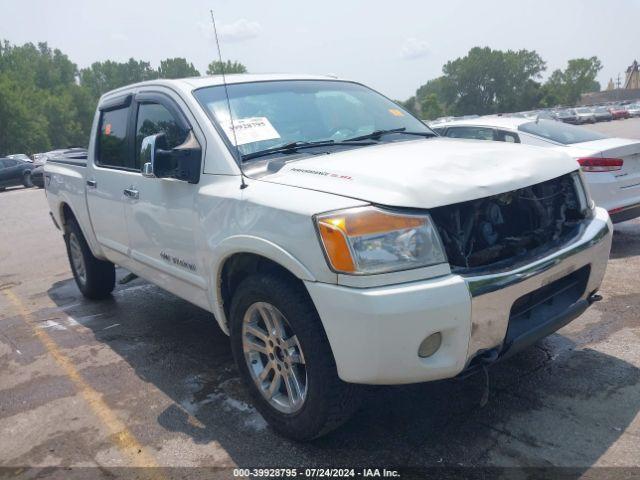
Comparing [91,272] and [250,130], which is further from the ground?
[250,130]

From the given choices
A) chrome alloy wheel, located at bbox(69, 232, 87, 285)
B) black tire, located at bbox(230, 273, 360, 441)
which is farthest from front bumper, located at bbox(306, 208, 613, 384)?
chrome alloy wheel, located at bbox(69, 232, 87, 285)

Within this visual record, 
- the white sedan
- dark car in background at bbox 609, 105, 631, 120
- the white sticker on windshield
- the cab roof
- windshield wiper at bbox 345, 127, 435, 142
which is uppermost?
the cab roof

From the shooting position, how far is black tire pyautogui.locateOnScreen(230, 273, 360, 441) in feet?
9.00

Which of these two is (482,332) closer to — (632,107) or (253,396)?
(253,396)

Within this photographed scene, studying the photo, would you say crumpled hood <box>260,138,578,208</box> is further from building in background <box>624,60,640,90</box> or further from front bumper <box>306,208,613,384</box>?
building in background <box>624,60,640,90</box>

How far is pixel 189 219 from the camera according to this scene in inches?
141

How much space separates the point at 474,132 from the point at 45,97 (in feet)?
258

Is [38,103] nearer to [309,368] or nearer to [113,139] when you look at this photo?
[113,139]

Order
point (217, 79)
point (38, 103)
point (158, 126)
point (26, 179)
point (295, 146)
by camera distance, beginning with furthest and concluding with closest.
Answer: point (38, 103) → point (26, 179) → point (158, 126) → point (217, 79) → point (295, 146)

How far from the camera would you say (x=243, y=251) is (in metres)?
3.08

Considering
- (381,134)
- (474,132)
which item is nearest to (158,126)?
(381,134)

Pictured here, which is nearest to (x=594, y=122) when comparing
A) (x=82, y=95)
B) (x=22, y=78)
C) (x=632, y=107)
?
(x=632, y=107)

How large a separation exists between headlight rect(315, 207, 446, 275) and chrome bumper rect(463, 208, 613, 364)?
0.78 feet

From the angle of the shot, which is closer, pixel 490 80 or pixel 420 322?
pixel 420 322
